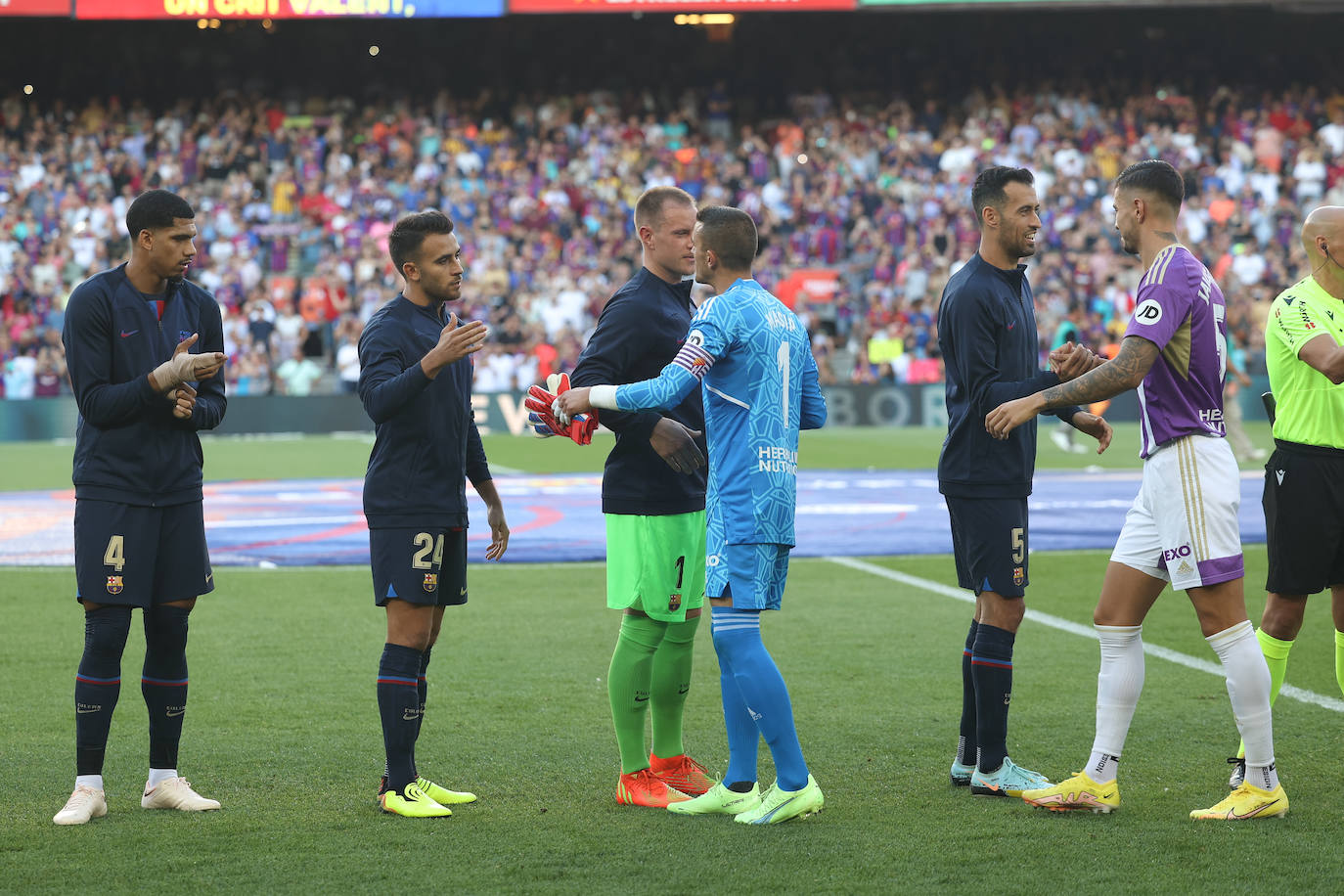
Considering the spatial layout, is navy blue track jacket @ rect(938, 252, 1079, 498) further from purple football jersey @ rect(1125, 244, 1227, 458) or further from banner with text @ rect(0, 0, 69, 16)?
banner with text @ rect(0, 0, 69, 16)

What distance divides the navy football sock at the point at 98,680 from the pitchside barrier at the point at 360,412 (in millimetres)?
20638

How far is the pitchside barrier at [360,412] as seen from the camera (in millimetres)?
25906

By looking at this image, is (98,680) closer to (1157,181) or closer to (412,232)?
(412,232)

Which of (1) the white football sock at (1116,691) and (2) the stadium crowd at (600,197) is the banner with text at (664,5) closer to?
(2) the stadium crowd at (600,197)

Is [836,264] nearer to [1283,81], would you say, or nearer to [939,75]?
[939,75]

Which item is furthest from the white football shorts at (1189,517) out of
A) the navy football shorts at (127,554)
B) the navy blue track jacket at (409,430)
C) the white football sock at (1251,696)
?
the navy football shorts at (127,554)

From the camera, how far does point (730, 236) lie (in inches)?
208

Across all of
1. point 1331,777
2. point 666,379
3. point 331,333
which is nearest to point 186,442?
point 666,379

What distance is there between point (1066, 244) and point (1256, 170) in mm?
5330

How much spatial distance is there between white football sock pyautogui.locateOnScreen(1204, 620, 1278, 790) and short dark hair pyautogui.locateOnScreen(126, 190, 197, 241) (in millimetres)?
3991

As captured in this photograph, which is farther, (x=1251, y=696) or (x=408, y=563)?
(x=408, y=563)

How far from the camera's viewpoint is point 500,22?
3634cm

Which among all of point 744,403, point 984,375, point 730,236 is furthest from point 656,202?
point 984,375

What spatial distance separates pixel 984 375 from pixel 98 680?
3404mm
